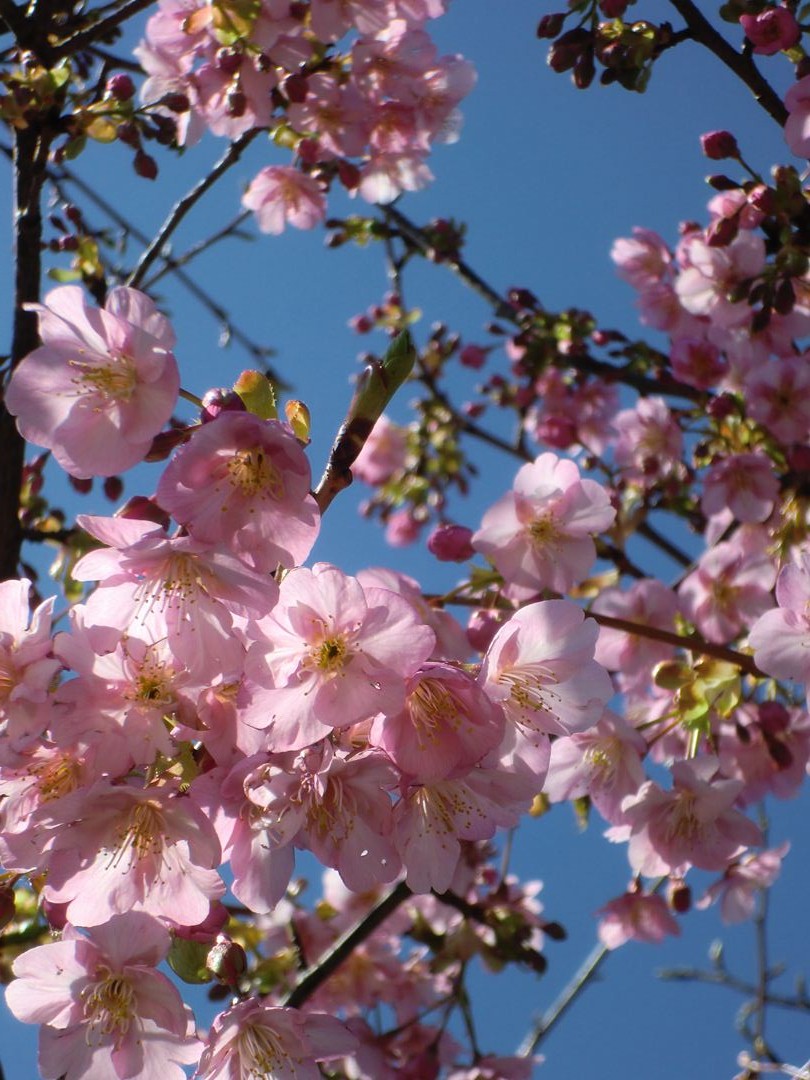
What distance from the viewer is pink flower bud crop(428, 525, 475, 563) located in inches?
84.0

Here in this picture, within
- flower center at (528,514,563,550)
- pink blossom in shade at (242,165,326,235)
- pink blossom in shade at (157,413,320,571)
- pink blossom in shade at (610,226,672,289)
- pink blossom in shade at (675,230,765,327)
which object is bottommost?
pink blossom in shade at (157,413,320,571)

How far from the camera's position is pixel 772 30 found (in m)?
2.13

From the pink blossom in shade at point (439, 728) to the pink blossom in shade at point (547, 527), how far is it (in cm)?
76

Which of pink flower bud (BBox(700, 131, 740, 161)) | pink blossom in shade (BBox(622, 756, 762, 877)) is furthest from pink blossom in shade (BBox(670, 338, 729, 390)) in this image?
pink blossom in shade (BBox(622, 756, 762, 877))

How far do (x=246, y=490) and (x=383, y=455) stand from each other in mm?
4370

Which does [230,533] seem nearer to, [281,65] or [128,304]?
[128,304]

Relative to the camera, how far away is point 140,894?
142cm

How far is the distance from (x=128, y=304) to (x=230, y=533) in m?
0.38

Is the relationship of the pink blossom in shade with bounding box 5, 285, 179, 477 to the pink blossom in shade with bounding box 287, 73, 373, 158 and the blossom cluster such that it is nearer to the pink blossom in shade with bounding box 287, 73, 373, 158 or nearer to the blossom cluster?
the blossom cluster

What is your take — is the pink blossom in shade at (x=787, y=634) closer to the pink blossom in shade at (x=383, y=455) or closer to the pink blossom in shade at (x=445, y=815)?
the pink blossom in shade at (x=445, y=815)

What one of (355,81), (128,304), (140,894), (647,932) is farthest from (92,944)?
(355,81)

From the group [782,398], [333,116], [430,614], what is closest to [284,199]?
[333,116]

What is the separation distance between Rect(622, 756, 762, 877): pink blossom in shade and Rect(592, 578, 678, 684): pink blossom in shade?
631mm

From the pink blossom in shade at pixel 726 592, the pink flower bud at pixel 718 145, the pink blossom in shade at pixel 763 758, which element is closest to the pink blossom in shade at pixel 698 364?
the pink blossom in shade at pixel 726 592
